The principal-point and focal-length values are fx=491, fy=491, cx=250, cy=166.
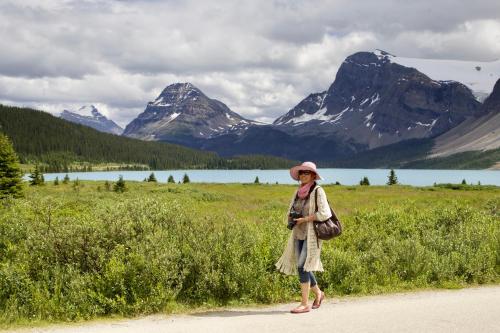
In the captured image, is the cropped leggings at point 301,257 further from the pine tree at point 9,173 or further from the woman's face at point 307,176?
the pine tree at point 9,173

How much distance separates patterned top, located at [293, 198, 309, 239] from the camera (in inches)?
393

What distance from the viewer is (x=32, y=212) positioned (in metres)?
15.2

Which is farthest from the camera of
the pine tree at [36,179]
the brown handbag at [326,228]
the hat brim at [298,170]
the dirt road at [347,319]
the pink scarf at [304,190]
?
the pine tree at [36,179]

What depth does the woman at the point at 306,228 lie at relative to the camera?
9828mm

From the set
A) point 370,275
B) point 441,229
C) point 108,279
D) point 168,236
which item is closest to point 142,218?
point 168,236

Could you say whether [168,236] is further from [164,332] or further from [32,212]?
[32,212]

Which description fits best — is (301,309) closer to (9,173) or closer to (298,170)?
(298,170)

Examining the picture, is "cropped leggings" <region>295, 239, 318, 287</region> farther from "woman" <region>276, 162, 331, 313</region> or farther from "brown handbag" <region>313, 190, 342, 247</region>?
"brown handbag" <region>313, 190, 342, 247</region>

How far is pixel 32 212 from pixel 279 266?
8.76m

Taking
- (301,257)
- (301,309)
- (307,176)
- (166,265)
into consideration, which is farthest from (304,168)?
(166,265)

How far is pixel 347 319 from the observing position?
9.40 meters

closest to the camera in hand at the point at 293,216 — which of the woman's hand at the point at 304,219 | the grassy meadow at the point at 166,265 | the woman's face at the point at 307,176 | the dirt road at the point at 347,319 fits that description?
the woman's hand at the point at 304,219

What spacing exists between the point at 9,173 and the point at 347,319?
48.3 metres

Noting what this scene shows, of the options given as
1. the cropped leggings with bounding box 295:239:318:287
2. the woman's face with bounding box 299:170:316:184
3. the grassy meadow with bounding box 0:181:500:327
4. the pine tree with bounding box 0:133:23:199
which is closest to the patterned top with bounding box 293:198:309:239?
the cropped leggings with bounding box 295:239:318:287
